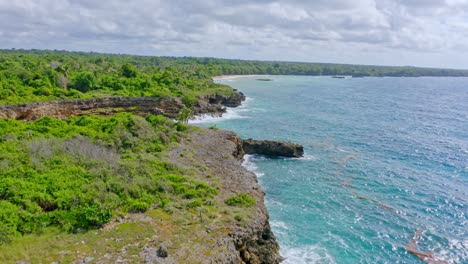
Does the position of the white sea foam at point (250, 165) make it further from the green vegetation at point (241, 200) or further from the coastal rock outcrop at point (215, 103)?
the coastal rock outcrop at point (215, 103)

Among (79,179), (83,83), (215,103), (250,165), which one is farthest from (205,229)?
(215,103)

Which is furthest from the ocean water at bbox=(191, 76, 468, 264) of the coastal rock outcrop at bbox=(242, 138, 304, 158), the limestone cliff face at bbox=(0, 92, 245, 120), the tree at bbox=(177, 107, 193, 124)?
the tree at bbox=(177, 107, 193, 124)

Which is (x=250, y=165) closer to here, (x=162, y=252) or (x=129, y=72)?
Result: (x=162, y=252)

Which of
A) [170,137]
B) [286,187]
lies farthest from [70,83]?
[286,187]

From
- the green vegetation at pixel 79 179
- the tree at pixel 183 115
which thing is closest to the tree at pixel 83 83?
the tree at pixel 183 115

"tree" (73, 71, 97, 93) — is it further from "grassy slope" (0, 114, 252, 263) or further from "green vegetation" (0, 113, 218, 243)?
"grassy slope" (0, 114, 252, 263)

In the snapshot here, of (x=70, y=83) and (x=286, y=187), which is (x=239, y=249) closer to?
(x=286, y=187)
